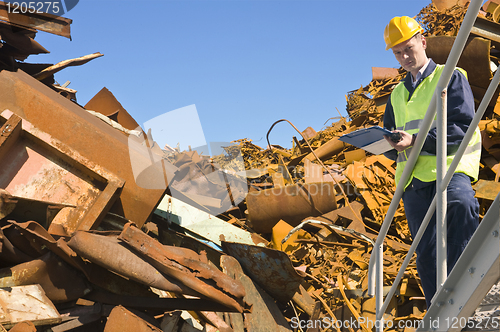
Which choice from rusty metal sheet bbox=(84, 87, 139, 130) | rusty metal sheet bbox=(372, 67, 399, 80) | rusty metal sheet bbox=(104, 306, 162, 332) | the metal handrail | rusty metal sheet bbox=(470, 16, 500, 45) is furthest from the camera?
rusty metal sheet bbox=(372, 67, 399, 80)

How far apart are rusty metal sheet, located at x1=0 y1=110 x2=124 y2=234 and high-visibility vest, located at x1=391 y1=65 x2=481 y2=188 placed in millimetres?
2539

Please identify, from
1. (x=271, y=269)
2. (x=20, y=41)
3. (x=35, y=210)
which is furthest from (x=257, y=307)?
(x=20, y=41)

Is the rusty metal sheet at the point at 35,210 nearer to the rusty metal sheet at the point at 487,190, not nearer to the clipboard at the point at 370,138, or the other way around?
the clipboard at the point at 370,138

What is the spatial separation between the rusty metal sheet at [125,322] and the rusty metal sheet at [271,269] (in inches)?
A: 47.0

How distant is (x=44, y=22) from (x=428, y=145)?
4238mm

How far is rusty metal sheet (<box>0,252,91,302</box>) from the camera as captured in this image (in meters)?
2.81

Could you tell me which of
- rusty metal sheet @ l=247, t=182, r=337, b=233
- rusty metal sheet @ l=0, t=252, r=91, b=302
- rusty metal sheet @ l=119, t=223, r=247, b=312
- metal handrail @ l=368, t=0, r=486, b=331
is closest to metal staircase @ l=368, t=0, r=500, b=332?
metal handrail @ l=368, t=0, r=486, b=331

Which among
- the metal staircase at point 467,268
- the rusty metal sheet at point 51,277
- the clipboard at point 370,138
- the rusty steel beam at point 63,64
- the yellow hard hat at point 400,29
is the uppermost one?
the rusty steel beam at point 63,64

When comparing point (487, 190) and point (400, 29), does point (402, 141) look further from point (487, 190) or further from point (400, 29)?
point (487, 190)

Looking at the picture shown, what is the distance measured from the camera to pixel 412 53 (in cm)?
226

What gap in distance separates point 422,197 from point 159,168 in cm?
261

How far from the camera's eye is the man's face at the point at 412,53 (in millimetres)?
2227

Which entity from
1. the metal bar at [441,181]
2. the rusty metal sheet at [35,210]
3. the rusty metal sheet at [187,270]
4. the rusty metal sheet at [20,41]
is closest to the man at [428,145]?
the metal bar at [441,181]

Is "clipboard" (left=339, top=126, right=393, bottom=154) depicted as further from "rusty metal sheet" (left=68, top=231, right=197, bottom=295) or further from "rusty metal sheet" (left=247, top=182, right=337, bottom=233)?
"rusty metal sheet" (left=247, top=182, right=337, bottom=233)
